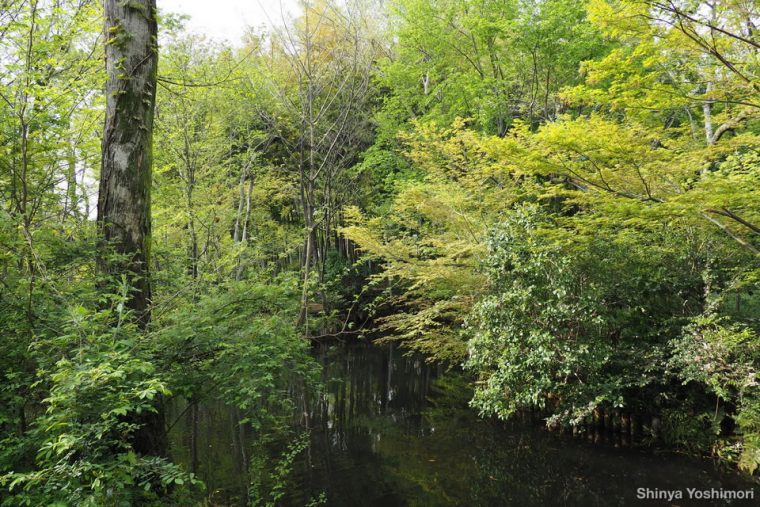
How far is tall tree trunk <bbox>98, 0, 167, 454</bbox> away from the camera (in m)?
3.40

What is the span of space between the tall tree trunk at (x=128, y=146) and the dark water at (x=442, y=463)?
2650 millimetres

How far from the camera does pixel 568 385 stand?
238 inches

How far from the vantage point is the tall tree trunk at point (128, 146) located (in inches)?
134

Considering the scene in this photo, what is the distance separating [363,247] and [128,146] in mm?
6695

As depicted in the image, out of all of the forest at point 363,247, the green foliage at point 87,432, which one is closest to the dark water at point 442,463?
the forest at point 363,247

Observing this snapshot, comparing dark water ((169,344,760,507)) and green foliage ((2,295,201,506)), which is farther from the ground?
green foliage ((2,295,201,506))

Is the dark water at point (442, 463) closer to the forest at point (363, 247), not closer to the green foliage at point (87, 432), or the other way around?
the forest at point (363, 247)

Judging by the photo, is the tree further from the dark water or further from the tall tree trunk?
the dark water

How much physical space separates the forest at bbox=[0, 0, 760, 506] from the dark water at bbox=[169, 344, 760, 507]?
14 centimetres

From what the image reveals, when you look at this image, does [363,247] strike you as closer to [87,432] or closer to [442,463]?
[442,463]

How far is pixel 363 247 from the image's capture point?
32.5ft

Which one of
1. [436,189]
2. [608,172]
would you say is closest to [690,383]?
[608,172]

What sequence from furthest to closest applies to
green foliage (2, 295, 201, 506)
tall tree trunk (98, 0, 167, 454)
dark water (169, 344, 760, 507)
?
1. dark water (169, 344, 760, 507)
2. tall tree trunk (98, 0, 167, 454)
3. green foliage (2, 295, 201, 506)

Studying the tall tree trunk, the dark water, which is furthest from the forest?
the dark water
